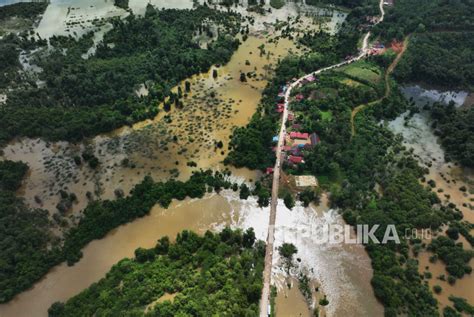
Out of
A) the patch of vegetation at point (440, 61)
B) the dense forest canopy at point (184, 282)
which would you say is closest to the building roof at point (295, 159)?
the dense forest canopy at point (184, 282)

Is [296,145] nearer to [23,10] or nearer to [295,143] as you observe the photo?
[295,143]

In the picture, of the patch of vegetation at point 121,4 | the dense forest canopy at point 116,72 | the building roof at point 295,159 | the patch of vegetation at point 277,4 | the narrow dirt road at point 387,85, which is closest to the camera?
the building roof at point 295,159

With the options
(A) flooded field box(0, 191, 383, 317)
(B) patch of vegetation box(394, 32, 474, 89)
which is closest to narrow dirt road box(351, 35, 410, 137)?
(B) patch of vegetation box(394, 32, 474, 89)

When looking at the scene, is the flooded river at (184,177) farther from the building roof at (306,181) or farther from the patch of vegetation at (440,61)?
the patch of vegetation at (440,61)

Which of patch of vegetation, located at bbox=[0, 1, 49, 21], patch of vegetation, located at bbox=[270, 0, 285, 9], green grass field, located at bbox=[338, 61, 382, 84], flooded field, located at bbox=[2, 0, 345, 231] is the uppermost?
patch of vegetation, located at bbox=[270, 0, 285, 9]

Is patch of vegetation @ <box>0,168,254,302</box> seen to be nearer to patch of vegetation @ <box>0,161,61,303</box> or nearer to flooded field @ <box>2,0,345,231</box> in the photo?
patch of vegetation @ <box>0,161,61,303</box>

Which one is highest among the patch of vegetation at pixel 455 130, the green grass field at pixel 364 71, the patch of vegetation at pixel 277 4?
the patch of vegetation at pixel 277 4
